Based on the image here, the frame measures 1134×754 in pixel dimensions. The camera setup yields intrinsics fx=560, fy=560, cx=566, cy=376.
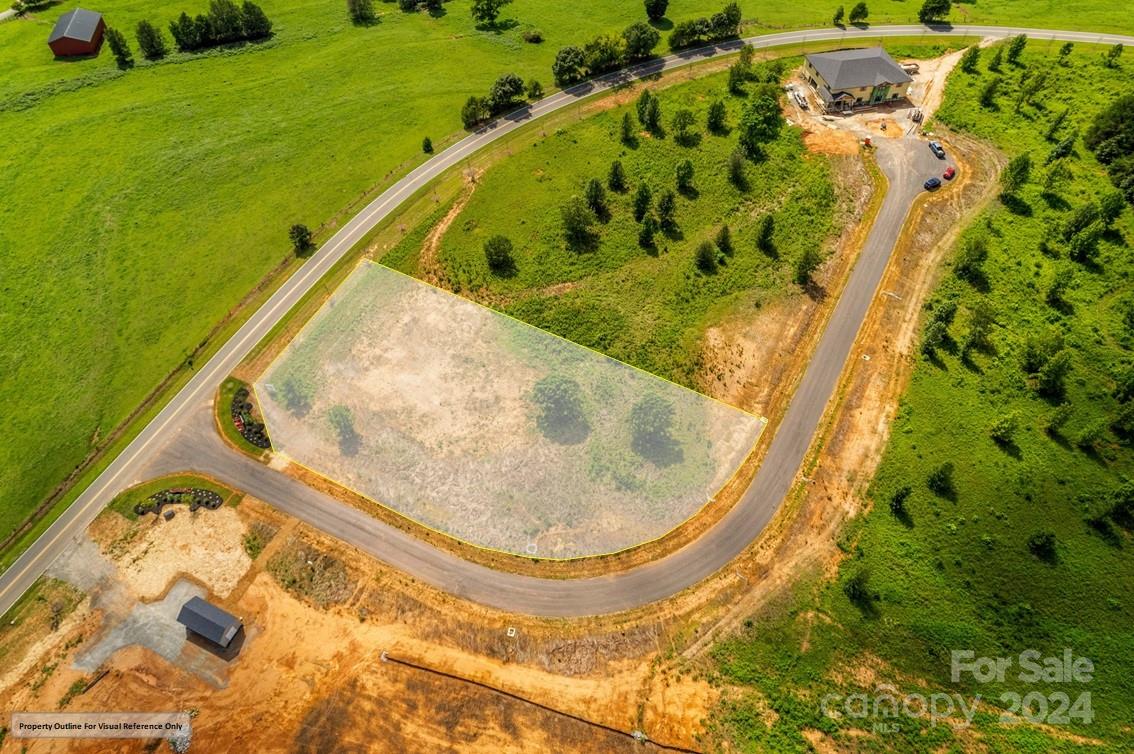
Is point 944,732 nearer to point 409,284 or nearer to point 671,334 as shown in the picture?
point 671,334

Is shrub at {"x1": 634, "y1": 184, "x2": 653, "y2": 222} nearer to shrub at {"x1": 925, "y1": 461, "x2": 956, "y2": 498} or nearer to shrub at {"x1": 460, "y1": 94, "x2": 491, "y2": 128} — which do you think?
shrub at {"x1": 460, "y1": 94, "x2": 491, "y2": 128}

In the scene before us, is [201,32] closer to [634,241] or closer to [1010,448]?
[634,241]

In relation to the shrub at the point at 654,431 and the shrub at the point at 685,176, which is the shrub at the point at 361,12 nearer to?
the shrub at the point at 685,176

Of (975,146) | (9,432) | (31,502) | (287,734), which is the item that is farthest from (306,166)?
(975,146)

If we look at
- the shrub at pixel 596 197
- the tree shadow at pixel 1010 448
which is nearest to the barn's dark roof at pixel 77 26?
the shrub at pixel 596 197

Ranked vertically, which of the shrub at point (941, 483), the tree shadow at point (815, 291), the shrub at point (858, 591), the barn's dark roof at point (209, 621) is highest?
the tree shadow at point (815, 291)

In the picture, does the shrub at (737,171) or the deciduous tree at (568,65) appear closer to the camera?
the shrub at (737,171)
